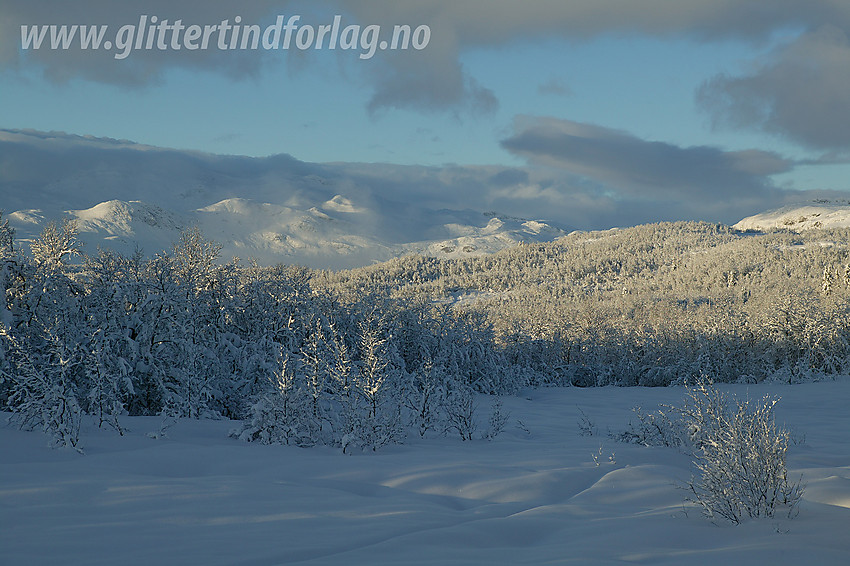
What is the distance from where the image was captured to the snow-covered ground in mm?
5012

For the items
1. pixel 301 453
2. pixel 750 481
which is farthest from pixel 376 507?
pixel 750 481

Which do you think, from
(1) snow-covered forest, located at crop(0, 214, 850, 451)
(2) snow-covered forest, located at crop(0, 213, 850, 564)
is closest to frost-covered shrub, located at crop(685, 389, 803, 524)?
(2) snow-covered forest, located at crop(0, 213, 850, 564)

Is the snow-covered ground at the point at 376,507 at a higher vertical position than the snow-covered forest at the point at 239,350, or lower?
lower

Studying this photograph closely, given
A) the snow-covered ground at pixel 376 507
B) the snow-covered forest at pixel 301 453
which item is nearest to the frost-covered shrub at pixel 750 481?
the snow-covered forest at pixel 301 453

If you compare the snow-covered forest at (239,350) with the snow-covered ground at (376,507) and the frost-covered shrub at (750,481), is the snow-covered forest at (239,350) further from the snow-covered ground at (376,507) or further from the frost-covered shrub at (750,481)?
the frost-covered shrub at (750,481)

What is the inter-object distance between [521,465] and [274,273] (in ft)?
51.9

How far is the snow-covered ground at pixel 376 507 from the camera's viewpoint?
5012 millimetres

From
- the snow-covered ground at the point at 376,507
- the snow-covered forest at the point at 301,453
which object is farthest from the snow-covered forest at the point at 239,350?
the snow-covered ground at the point at 376,507

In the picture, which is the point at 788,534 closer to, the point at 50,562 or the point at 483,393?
the point at 50,562

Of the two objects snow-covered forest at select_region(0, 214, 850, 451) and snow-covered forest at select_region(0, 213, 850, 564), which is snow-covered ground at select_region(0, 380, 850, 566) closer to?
snow-covered forest at select_region(0, 213, 850, 564)

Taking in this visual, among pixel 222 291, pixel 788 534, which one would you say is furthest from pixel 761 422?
pixel 222 291

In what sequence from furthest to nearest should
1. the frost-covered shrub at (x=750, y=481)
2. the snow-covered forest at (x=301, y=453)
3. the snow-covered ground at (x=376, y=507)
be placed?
the frost-covered shrub at (x=750, y=481), the snow-covered forest at (x=301, y=453), the snow-covered ground at (x=376, y=507)

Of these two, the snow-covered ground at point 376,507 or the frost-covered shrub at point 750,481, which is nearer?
the snow-covered ground at point 376,507

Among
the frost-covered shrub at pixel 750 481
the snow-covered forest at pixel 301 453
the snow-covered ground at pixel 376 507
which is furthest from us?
the frost-covered shrub at pixel 750 481
